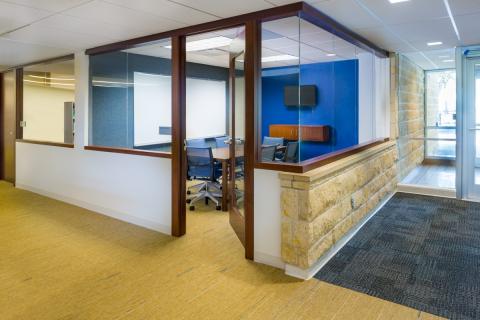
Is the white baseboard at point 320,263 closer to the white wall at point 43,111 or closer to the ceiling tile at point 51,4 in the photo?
the ceiling tile at point 51,4

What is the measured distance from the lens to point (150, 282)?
7.27 feet

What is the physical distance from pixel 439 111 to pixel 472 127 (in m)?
2.08

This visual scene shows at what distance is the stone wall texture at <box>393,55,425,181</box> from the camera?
470 cm

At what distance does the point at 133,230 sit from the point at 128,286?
1.11 m

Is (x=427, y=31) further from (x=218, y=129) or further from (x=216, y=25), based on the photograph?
(x=218, y=129)

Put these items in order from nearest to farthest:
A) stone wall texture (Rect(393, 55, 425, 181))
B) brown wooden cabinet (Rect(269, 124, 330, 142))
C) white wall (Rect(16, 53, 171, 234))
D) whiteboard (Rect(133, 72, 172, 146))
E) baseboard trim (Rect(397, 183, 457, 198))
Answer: white wall (Rect(16, 53, 171, 234)) → whiteboard (Rect(133, 72, 172, 146)) → baseboard trim (Rect(397, 183, 457, 198)) → stone wall texture (Rect(393, 55, 425, 181)) → brown wooden cabinet (Rect(269, 124, 330, 142))

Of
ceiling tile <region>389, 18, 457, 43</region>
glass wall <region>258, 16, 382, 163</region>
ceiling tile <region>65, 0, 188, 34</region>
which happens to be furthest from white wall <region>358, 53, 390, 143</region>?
ceiling tile <region>65, 0, 188, 34</region>

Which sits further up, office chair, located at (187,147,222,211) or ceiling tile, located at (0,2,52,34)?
ceiling tile, located at (0,2,52,34)

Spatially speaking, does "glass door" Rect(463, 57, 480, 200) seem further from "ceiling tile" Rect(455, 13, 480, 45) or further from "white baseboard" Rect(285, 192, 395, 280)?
"white baseboard" Rect(285, 192, 395, 280)

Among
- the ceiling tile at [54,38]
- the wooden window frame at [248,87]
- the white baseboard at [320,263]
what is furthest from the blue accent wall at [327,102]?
the ceiling tile at [54,38]

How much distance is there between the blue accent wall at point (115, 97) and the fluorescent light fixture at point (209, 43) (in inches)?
13.6

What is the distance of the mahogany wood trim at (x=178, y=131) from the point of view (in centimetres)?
294

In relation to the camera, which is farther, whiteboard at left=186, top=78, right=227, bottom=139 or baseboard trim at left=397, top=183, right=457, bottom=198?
whiteboard at left=186, top=78, right=227, bottom=139

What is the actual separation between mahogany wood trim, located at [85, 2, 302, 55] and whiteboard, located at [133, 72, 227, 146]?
0.67 metres
